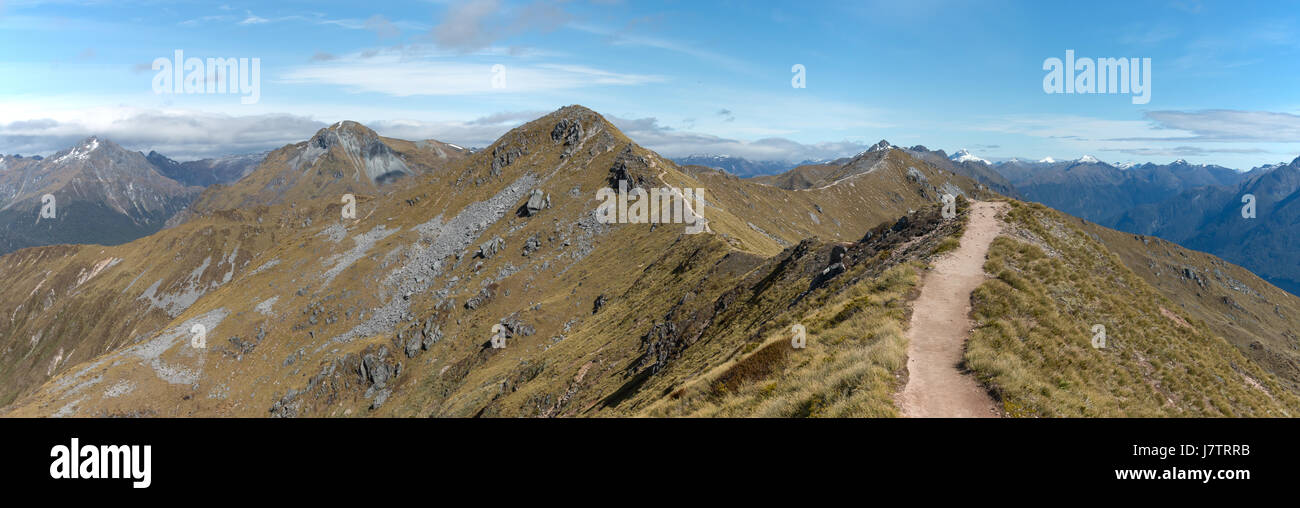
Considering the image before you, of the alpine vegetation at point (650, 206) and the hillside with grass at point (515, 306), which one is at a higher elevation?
the alpine vegetation at point (650, 206)

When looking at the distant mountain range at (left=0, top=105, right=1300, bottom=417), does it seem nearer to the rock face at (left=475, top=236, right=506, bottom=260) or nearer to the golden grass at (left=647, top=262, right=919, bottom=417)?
the golden grass at (left=647, top=262, right=919, bottom=417)

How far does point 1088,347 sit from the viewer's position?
22.4 metres

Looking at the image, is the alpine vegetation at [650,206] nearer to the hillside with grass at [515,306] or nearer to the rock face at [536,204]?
the hillside with grass at [515,306]

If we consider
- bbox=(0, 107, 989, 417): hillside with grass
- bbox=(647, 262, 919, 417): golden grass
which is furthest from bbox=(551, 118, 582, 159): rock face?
bbox=(647, 262, 919, 417): golden grass

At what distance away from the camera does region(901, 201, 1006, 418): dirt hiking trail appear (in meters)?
16.0

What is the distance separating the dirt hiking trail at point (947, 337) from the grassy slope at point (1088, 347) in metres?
0.61

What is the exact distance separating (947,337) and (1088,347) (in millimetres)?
7424

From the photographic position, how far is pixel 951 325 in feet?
71.6

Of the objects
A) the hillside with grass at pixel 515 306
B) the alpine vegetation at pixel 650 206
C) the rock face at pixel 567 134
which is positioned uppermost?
the rock face at pixel 567 134

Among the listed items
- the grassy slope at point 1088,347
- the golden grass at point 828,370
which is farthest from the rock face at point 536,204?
the golden grass at point 828,370

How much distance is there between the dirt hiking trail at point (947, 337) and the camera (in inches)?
628
